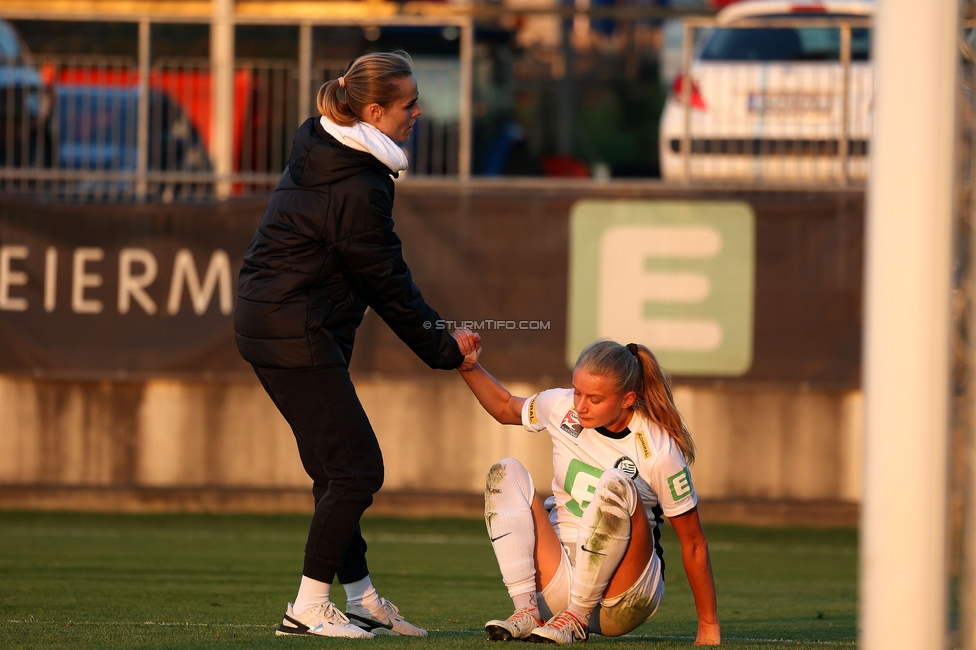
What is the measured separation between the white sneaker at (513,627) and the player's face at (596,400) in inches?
25.5

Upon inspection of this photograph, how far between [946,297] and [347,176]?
6.73ft

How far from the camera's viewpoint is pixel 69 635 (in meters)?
4.42

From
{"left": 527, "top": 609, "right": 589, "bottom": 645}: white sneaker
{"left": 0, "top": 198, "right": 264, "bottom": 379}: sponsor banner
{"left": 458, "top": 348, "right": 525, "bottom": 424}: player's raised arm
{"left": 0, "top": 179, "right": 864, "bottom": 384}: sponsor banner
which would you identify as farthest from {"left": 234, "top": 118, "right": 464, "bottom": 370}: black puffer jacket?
{"left": 0, "top": 198, "right": 264, "bottom": 379}: sponsor banner

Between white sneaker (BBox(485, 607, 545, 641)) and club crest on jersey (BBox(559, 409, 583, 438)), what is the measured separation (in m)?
0.61

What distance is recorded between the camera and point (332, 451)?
4391mm

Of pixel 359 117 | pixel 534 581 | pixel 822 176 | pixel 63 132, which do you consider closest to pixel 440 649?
pixel 534 581

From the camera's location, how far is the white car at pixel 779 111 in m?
9.80

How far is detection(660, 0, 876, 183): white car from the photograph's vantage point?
980 cm

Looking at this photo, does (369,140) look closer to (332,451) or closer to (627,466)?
(332,451)

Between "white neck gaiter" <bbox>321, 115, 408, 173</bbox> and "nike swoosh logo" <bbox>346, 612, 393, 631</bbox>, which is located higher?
"white neck gaiter" <bbox>321, 115, 408, 173</bbox>

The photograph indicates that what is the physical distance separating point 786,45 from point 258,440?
5.19 m

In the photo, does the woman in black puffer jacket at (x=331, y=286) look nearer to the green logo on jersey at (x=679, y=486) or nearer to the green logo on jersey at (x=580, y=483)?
the green logo on jersey at (x=580, y=483)

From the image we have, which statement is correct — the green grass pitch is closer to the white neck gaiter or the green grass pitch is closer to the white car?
the white neck gaiter

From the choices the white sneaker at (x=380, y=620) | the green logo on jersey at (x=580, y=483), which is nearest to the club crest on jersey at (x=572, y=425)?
the green logo on jersey at (x=580, y=483)
